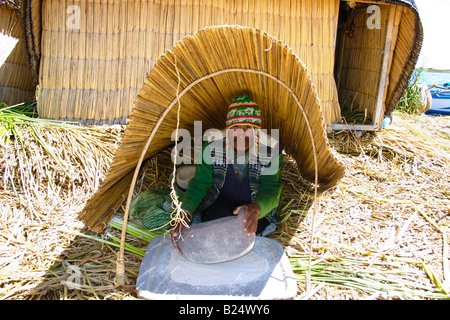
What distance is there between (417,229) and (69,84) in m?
3.15

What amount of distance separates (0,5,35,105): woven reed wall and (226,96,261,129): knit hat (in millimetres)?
2929

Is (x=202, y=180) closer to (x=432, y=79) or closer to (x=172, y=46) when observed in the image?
(x=172, y=46)

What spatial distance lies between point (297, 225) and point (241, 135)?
2.66 feet

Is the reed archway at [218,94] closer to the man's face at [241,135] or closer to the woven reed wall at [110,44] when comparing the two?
the man's face at [241,135]

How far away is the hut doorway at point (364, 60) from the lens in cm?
358

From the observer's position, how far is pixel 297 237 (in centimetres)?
239

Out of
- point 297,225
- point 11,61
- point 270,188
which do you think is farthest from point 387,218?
point 11,61

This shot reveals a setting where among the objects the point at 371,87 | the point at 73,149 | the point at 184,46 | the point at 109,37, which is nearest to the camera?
the point at 184,46

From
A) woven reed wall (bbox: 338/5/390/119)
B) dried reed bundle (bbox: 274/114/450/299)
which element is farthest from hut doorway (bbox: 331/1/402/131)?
dried reed bundle (bbox: 274/114/450/299)

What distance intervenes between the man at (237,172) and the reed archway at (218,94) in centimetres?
19

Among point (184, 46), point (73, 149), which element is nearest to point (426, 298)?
point (184, 46)

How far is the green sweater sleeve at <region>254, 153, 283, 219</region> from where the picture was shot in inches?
83.9

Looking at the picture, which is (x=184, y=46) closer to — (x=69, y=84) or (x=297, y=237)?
(x=297, y=237)

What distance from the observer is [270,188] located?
2244mm
